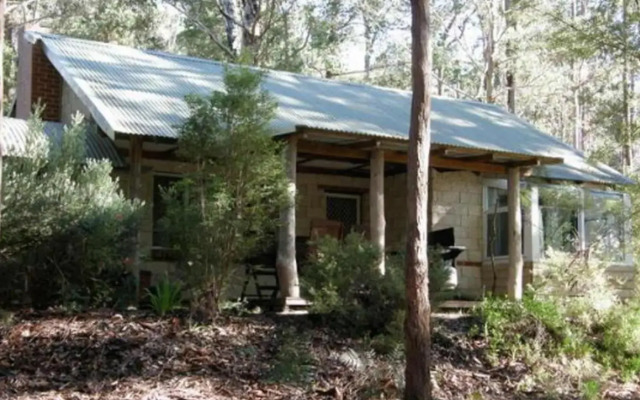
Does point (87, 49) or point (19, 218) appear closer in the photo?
point (19, 218)

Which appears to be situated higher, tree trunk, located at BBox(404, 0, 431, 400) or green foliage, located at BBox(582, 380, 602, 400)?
tree trunk, located at BBox(404, 0, 431, 400)

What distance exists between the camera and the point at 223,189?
355 inches

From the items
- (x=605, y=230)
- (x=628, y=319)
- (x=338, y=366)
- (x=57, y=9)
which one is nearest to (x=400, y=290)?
(x=338, y=366)

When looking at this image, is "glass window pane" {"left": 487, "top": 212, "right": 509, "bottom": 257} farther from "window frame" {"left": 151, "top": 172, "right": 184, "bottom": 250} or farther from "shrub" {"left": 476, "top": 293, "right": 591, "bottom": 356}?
"window frame" {"left": 151, "top": 172, "right": 184, "bottom": 250}

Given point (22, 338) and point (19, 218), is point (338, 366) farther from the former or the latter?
point (19, 218)

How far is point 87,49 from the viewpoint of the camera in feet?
46.9

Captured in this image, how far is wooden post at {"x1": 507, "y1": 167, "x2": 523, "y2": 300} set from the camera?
492 inches

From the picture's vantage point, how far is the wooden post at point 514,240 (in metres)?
12.5

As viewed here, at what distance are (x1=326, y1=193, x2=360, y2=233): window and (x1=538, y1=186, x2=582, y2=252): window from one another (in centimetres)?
337

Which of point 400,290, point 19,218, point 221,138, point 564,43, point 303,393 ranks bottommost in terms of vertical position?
point 303,393

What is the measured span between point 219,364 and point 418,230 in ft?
7.43

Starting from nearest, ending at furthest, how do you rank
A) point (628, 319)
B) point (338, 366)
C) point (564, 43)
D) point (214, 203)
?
point (338, 366) < point (214, 203) < point (628, 319) < point (564, 43)

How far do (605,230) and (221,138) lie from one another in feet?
28.8

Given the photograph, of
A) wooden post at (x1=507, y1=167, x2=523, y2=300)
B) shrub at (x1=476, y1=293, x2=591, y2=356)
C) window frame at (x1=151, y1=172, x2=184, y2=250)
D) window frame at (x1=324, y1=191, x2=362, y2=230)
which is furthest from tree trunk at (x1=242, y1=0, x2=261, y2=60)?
shrub at (x1=476, y1=293, x2=591, y2=356)
